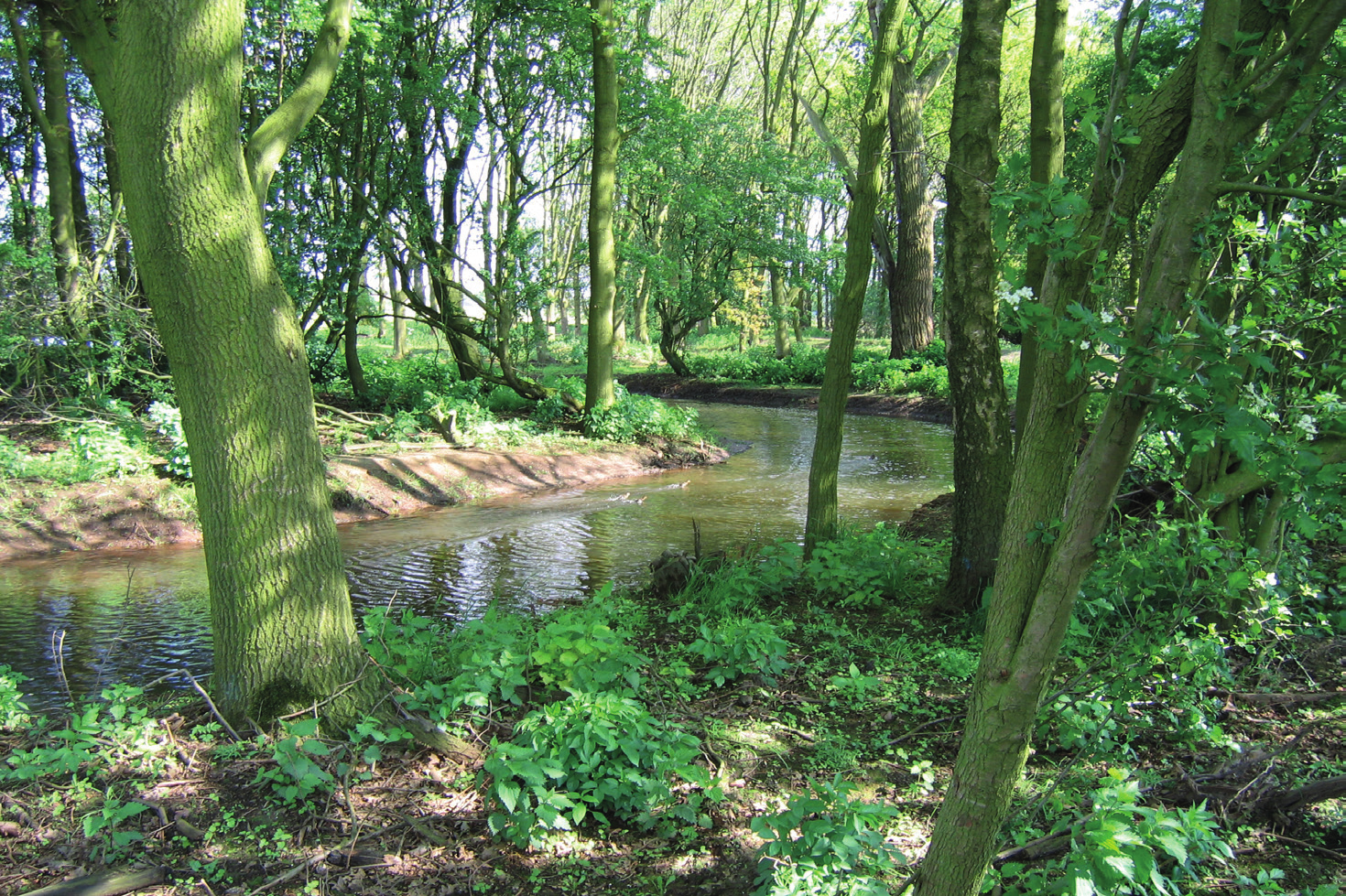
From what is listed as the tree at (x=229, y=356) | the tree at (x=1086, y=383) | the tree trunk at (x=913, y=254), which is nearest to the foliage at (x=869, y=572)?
the tree at (x=229, y=356)

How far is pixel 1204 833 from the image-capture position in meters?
2.13

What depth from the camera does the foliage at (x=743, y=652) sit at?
4160 millimetres

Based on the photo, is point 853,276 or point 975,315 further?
point 853,276

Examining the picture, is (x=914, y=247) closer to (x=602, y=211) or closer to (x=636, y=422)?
(x=636, y=422)

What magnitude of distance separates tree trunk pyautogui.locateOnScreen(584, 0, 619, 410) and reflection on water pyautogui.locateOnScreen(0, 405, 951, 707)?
2.37 meters

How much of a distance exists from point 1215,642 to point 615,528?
7.08 metres

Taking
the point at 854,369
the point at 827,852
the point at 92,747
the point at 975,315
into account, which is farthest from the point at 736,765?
Answer: the point at 854,369

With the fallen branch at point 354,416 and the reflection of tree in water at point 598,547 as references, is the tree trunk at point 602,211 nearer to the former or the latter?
the fallen branch at point 354,416

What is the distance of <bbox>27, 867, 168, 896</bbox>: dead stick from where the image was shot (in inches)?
95.3

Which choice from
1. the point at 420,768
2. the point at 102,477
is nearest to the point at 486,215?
the point at 102,477

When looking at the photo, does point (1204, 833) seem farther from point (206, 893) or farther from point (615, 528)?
point (615, 528)

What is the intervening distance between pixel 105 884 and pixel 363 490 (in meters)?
8.29

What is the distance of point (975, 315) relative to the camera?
4.62 m

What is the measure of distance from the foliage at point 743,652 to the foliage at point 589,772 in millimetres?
974
